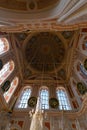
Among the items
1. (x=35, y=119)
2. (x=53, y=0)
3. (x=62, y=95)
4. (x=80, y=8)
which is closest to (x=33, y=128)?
(x=35, y=119)

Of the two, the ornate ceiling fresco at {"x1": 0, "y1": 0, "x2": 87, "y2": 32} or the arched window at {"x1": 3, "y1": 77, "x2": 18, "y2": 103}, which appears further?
the arched window at {"x1": 3, "y1": 77, "x2": 18, "y2": 103}

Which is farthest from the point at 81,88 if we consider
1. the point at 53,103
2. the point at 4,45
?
the point at 4,45

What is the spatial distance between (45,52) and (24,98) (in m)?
7.01

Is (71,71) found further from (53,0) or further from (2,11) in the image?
(2,11)

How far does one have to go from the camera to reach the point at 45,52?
1775cm

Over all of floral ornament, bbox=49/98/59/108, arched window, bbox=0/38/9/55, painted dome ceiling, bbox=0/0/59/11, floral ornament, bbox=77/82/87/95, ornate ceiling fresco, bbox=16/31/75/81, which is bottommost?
floral ornament, bbox=49/98/59/108

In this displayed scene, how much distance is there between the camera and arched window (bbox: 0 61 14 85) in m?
11.5

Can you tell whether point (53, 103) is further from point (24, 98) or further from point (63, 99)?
point (24, 98)

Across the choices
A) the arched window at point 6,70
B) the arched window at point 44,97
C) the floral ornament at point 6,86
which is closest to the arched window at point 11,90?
the floral ornament at point 6,86

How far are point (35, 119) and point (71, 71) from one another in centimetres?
863

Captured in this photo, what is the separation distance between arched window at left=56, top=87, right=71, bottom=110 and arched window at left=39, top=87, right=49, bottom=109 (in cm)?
106

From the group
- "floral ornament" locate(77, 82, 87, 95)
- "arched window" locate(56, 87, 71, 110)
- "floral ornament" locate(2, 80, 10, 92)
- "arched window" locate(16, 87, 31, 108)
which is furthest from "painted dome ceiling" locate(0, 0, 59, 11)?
"arched window" locate(56, 87, 71, 110)

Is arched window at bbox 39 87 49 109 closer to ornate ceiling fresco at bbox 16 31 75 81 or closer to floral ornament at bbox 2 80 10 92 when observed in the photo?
ornate ceiling fresco at bbox 16 31 75 81

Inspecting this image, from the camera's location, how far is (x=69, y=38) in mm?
14078
